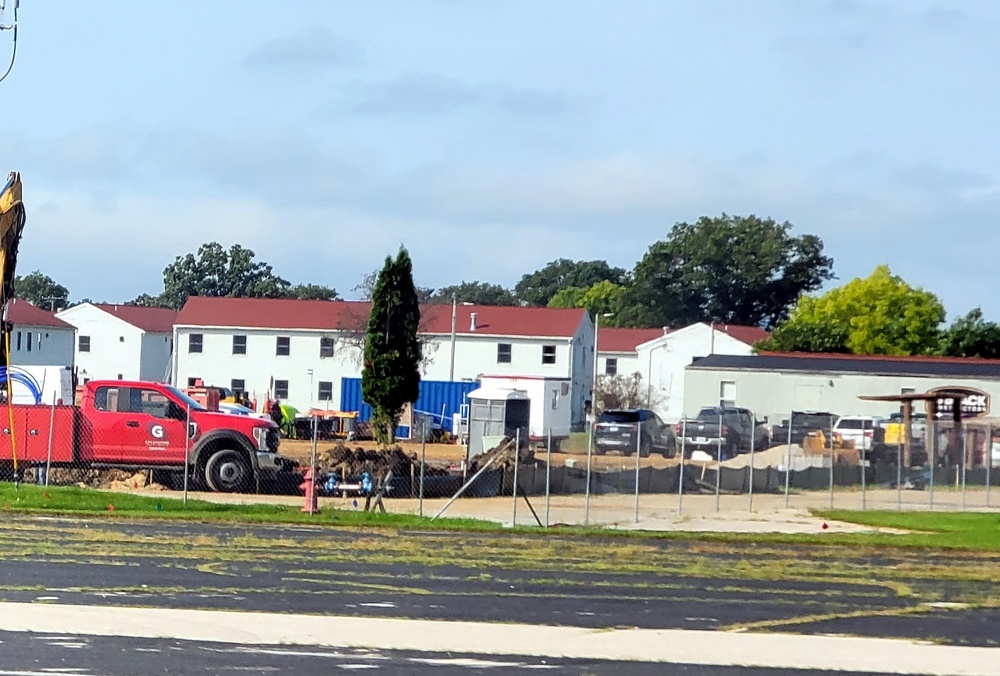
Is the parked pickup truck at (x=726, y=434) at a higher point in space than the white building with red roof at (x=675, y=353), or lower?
lower

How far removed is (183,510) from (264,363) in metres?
53.8

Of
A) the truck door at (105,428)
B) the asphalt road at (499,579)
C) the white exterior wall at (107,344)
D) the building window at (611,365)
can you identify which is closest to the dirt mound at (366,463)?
the truck door at (105,428)

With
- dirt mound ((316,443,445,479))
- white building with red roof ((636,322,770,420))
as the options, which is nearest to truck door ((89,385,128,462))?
dirt mound ((316,443,445,479))

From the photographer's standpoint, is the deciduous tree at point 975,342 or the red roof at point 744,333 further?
the red roof at point 744,333

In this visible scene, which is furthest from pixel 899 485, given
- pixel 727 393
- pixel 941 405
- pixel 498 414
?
pixel 727 393

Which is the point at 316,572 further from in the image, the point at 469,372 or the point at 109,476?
the point at 469,372

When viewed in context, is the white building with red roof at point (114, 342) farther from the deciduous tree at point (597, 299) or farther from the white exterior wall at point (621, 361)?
the deciduous tree at point (597, 299)

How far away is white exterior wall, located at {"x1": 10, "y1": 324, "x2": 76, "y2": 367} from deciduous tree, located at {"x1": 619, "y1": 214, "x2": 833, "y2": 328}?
5381 centimetres

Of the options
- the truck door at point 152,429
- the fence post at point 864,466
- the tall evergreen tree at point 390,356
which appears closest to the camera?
the truck door at point 152,429

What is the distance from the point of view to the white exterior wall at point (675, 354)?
303 ft

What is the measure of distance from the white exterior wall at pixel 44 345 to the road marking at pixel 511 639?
71.5 meters

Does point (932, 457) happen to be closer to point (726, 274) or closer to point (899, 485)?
point (899, 485)

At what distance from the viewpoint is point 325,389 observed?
263ft

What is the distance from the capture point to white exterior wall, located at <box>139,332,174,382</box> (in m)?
90.0
